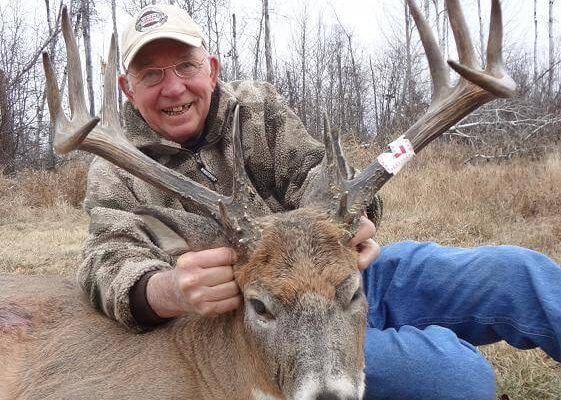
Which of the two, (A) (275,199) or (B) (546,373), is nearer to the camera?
(B) (546,373)

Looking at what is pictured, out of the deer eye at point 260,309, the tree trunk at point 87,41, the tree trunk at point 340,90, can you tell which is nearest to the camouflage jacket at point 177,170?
the deer eye at point 260,309

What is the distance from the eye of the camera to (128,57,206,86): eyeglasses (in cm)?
444

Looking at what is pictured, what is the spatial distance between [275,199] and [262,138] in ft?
1.41

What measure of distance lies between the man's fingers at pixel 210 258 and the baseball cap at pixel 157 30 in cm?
169

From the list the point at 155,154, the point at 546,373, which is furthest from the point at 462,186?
the point at 155,154

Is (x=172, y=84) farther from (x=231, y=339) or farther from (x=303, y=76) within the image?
(x=303, y=76)

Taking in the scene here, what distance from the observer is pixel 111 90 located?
4.07 m

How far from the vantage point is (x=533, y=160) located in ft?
48.1

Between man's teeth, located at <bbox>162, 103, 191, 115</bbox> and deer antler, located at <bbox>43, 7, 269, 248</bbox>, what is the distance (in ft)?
1.51

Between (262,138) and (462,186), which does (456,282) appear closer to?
(262,138)

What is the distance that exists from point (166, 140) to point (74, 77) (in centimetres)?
83

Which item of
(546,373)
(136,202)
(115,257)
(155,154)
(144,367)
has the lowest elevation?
(546,373)

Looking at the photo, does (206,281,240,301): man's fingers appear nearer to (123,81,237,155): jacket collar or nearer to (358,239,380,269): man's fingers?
(358,239,380,269): man's fingers

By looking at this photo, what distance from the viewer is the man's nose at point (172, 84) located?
4363 millimetres
